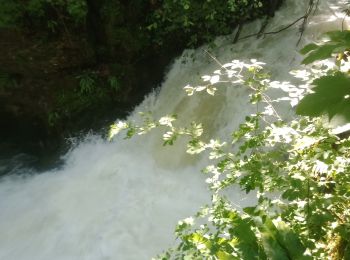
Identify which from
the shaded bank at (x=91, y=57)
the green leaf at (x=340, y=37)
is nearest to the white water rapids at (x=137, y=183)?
the shaded bank at (x=91, y=57)

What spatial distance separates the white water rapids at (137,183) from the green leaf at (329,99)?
4.07 meters

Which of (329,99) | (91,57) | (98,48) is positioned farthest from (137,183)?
(329,99)

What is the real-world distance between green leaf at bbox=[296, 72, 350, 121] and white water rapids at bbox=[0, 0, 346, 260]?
4.07 meters

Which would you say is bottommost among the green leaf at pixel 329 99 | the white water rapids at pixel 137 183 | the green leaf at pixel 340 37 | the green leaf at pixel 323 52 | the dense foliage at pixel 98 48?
the white water rapids at pixel 137 183

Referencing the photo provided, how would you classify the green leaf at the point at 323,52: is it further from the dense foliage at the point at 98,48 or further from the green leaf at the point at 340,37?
the dense foliage at the point at 98,48

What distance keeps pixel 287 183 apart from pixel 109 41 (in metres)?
5.16

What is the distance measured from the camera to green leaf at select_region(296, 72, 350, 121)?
2.48ft

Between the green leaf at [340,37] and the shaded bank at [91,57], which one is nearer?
the green leaf at [340,37]

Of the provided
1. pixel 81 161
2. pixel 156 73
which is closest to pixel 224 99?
pixel 156 73

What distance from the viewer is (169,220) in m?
4.93

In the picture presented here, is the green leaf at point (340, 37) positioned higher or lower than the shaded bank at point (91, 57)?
higher

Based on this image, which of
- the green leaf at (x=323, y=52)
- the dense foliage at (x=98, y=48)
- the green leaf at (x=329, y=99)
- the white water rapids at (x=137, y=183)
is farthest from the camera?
the dense foliage at (x=98, y=48)

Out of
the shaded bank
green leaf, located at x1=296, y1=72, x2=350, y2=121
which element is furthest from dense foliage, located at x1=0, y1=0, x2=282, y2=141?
green leaf, located at x1=296, y1=72, x2=350, y2=121

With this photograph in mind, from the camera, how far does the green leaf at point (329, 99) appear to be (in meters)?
0.75
